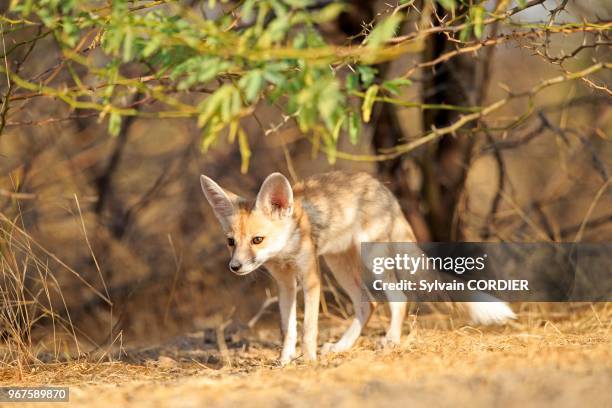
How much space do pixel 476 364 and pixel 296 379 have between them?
883mm

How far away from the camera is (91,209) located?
9.77m

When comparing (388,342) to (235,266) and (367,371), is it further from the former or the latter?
(367,371)

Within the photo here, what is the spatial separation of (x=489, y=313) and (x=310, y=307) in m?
1.37

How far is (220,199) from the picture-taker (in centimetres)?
552

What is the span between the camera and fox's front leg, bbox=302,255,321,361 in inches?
210

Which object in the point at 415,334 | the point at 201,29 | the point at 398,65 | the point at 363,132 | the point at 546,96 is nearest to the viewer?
the point at 201,29

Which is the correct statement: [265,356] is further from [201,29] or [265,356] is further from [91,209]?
[91,209]

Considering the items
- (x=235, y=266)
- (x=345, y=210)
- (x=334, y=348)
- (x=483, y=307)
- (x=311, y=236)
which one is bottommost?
(x=334, y=348)

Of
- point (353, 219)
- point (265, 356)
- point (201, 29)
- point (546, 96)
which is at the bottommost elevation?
point (265, 356)

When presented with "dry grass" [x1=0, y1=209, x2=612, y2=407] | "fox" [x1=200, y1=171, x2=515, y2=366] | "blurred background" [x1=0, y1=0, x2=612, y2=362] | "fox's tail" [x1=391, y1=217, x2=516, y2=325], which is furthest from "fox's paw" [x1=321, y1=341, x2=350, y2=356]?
"blurred background" [x1=0, y1=0, x2=612, y2=362]

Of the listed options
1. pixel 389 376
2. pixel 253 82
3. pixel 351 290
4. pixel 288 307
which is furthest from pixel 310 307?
pixel 253 82

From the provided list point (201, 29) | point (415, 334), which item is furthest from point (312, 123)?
point (415, 334)

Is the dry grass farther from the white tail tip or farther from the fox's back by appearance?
the fox's back

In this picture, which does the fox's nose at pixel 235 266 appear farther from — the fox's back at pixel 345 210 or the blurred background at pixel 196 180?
the blurred background at pixel 196 180
